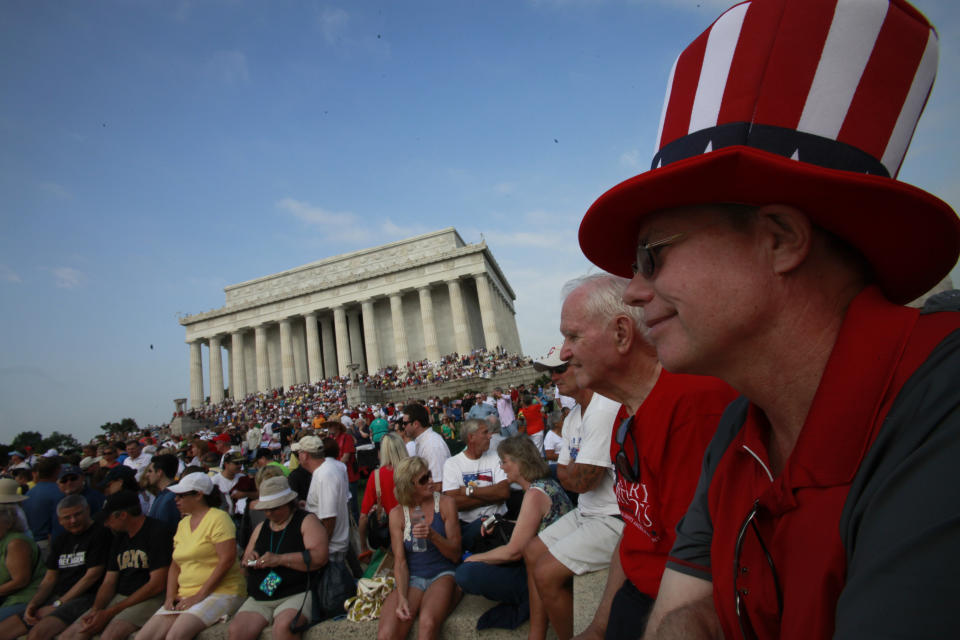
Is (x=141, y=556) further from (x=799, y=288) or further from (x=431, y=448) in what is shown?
(x=799, y=288)

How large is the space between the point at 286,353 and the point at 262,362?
2927 millimetres

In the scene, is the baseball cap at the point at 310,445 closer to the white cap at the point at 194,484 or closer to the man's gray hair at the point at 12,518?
the white cap at the point at 194,484

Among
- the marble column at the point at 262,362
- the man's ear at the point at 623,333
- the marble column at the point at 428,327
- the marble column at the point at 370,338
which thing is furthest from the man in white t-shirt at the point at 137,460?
the marble column at the point at 262,362

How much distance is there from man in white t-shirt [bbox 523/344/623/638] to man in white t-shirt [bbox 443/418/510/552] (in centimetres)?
140

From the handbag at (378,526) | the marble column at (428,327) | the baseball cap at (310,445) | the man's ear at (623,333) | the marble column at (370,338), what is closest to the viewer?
the man's ear at (623,333)

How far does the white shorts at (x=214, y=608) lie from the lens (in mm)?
4461

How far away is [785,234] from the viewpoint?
3.84 ft

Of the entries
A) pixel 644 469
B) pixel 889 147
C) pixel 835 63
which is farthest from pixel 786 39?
pixel 644 469

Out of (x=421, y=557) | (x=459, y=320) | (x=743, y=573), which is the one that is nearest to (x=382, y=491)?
(x=421, y=557)

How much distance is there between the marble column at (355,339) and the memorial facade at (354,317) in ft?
0.33

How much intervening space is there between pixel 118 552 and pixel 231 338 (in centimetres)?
5018

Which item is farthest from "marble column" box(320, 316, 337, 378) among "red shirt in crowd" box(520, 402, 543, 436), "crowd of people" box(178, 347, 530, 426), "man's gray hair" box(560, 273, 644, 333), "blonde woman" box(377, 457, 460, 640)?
"man's gray hair" box(560, 273, 644, 333)

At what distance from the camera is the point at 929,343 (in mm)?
863

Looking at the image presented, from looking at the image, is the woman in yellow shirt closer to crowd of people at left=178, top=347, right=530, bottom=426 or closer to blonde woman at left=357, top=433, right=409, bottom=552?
blonde woman at left=357, top=433, right=409, bottom=552
